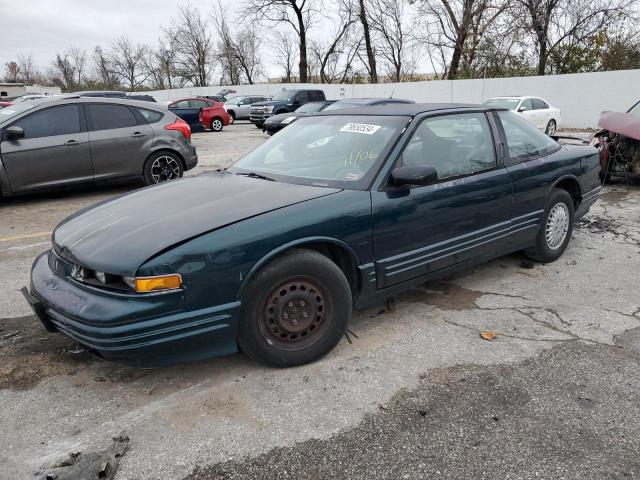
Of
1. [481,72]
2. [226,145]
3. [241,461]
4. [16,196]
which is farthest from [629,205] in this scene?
[481,72]

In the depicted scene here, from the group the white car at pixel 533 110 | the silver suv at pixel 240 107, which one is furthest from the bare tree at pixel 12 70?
the white car at pixel 533 110

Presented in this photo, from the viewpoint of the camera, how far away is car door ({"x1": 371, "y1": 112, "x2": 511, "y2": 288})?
3258 millimetres

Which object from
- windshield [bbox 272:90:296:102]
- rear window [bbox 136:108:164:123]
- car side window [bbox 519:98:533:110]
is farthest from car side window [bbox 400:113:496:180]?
windshield [bbox 272:90:296:102]

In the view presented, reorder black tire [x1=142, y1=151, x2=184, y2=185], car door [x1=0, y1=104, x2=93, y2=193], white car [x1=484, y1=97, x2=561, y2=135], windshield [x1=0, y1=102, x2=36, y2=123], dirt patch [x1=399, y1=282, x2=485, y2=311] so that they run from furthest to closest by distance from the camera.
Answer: white car [x1=484, y1=97, x2=561, y2=135]
black tire [x1=142, y1=151, x2=184, y2=185]
windshield [x1=0, y1=102, x2=36, y2=123]
car door [x1=0, y1=104, x2=93, y2=193]
dirt patch [x1=399, y1=282, x2=485, y2=311]

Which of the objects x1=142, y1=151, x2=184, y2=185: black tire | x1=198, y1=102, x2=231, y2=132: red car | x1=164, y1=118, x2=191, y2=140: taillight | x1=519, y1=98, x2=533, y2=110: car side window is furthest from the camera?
x1=198, y1=102, x2=231, y2=132: red car

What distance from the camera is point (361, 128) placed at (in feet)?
12.2

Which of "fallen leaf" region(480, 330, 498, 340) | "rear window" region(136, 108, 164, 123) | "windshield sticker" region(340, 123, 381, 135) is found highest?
"rear window" region(136, 108, 164, 123)

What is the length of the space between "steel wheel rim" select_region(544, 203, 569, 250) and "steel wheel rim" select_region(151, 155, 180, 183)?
5.90m

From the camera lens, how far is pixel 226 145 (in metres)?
15.8

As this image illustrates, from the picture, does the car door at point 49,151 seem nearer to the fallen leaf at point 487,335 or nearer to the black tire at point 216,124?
the fallen leaf at point 487,335

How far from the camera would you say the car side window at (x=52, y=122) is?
7.10 m

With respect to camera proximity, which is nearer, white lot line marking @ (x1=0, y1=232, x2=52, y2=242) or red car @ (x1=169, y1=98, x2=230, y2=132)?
white lot line marking @ (x1=0, y1=232, x2=52, y2=242)

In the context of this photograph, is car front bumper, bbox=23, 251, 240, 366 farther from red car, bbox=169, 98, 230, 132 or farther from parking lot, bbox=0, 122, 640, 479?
red car, bbox=169, 98, 230, 132

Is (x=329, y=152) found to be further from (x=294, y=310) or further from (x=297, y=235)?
(x=294, y=310)
